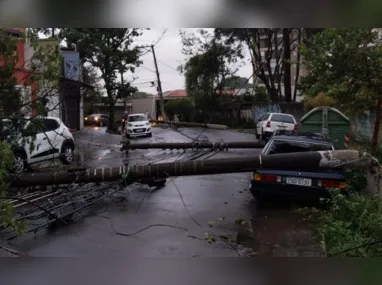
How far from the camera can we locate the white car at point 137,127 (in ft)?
86.9

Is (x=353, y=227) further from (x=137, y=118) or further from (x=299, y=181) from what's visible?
(x=137, y=118)

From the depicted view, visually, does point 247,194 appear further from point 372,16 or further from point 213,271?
point 372,16

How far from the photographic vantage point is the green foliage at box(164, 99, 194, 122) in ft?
135

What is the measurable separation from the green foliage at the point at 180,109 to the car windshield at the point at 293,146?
31992 mm

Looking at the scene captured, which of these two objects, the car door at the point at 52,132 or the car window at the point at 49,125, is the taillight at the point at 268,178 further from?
the car window at the point at 49,125

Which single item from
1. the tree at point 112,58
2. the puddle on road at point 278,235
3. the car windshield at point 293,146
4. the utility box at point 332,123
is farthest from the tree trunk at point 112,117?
the puddle on road at point 278,235

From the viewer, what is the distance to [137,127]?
26562 mm

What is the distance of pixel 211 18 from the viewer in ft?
10.2

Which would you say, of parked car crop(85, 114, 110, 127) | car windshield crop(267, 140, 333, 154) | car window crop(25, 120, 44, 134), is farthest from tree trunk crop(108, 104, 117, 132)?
car window crop(25, 120, 44, 134)

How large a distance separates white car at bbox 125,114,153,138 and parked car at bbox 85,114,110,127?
1284cm

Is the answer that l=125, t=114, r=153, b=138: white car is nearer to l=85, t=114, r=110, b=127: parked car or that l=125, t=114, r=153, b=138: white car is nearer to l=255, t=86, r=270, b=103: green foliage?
l=85, t=114, r=110, b=127: parked car

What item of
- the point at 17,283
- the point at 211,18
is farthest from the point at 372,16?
the point at 17,283

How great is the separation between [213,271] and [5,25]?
10.4 ft

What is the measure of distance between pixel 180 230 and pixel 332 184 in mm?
3055
